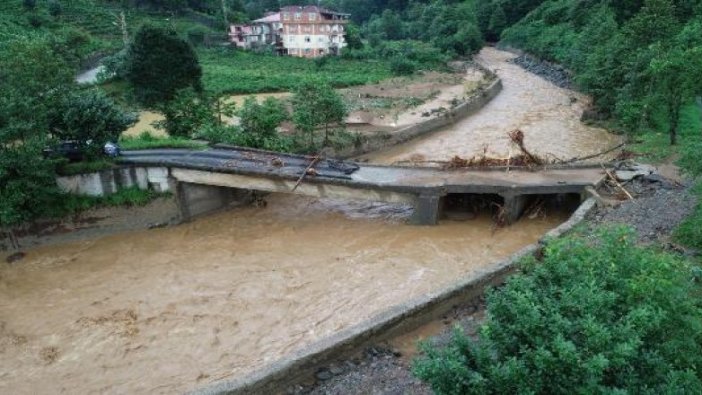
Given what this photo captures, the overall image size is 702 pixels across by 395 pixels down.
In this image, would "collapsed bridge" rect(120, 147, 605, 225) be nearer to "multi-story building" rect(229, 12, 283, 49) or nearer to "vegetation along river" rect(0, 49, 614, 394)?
"vegetation along river" rect(0, 49, 614, 394)

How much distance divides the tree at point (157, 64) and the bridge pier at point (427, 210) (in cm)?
1504

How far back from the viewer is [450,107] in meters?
36.0

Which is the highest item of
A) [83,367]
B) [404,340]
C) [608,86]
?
[608,86]

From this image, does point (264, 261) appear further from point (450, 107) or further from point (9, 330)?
point (450, 107)

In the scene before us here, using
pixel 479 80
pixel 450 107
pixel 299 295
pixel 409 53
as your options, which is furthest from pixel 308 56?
pixel 299 295

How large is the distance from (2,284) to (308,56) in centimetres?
5687

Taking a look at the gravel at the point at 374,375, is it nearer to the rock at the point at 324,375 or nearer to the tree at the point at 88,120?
the rock at the point at 324,375

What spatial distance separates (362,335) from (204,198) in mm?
11367

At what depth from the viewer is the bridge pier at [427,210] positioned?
17922 millimetres

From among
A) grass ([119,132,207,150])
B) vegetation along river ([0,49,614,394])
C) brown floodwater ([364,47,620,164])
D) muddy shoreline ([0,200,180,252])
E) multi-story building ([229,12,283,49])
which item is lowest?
vegetation along river ([0,49,614,394])

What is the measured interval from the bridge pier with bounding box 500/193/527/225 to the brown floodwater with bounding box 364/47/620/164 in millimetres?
7325

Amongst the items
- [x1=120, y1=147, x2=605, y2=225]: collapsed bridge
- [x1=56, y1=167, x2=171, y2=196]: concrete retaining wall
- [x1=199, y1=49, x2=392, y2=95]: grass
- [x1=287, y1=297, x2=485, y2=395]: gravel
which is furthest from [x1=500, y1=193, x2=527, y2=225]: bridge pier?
[x1=199, y1=49, x2=392, y2=95]: grass

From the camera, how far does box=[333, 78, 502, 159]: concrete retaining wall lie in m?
27.1

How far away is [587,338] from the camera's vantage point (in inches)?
239
